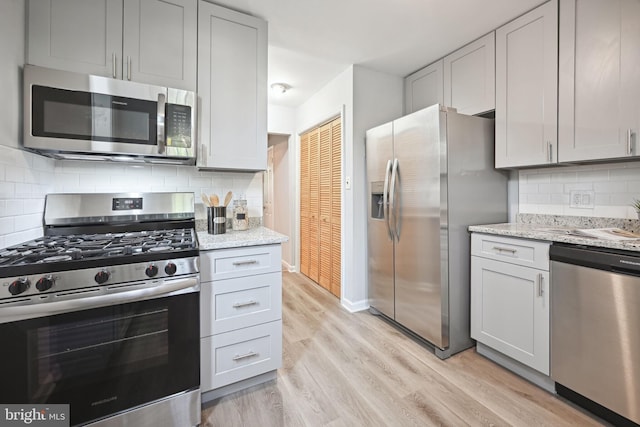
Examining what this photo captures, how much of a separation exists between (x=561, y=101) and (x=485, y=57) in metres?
0.76

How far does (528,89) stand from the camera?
207 cm

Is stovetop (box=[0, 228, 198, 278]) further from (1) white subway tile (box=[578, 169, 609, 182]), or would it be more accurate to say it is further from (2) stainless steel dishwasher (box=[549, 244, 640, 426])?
Result: (1) white subway tile (box=[578, 169, 609, 182])

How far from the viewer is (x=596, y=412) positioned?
1.51 metres

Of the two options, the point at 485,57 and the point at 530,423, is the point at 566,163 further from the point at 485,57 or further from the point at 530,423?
the point at 530,423

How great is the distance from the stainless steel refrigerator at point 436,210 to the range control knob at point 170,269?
5.69 ft

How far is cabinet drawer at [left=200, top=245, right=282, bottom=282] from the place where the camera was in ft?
5.19

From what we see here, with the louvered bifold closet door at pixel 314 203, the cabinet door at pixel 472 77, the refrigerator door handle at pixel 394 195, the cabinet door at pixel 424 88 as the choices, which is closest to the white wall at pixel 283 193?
the louvered bifold closet door at pixel 314 203

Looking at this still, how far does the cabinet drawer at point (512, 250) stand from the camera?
1.72m

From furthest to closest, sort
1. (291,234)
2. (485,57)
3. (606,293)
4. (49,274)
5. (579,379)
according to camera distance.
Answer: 1. (291,234)
2. (485,57)
3. (579,379)
4. (606,293)
5. (49,274)

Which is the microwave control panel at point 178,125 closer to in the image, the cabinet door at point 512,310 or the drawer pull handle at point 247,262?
the drawer pull handle at point 247,262

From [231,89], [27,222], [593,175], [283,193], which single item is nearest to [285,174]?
[283,193]

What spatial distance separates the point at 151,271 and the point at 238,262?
467 mm

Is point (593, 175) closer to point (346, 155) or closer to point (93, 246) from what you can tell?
point (346, 155)

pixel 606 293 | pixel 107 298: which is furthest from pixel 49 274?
pixel 606 293
